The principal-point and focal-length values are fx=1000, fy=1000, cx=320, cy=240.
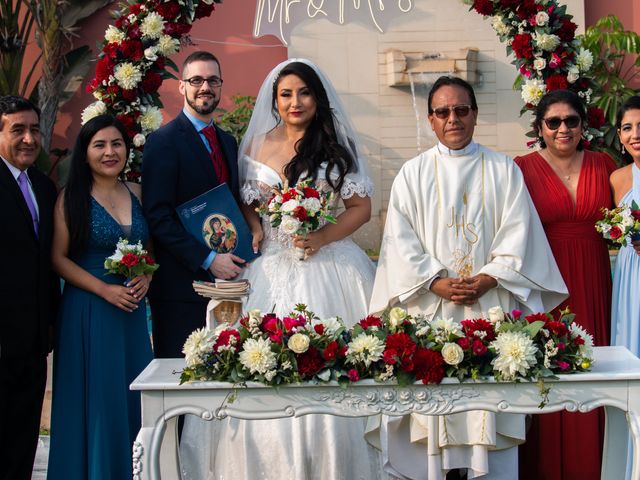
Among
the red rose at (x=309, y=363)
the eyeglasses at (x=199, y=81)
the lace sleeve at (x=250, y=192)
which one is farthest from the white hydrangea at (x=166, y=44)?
the red rose at (x=309, y=363)

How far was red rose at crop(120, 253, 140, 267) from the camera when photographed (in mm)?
5051

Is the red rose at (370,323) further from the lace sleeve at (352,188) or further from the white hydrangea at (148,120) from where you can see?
the white hydrangea at (148,120)

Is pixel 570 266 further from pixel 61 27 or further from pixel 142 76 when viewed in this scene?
pixel 61 27

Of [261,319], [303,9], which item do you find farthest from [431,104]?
[303,9]

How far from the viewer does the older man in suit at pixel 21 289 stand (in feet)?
16.2

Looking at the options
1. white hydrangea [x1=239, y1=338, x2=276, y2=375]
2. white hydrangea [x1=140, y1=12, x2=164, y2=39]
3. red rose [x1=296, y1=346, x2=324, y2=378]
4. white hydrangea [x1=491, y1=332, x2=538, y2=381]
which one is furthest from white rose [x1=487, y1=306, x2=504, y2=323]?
white hydrangea [x1=140, y1=12, x2=164, y2=39]

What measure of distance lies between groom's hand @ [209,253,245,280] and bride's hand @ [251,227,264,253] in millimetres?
109

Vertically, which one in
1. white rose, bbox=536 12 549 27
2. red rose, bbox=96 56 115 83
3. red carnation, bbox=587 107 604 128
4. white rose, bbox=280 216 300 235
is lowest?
white rose, bbox=280 216 300 235

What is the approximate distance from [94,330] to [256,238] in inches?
40.1

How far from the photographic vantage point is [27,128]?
16.8 feet

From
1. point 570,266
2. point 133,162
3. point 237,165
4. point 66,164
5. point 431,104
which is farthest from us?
point 66,164

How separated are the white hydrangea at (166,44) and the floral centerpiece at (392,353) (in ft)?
8.71

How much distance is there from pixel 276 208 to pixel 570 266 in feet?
5.40

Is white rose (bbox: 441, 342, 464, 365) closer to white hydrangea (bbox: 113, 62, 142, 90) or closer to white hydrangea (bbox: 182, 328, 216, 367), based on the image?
white hydrangea (bbox: 182, 328, 216, 367)
